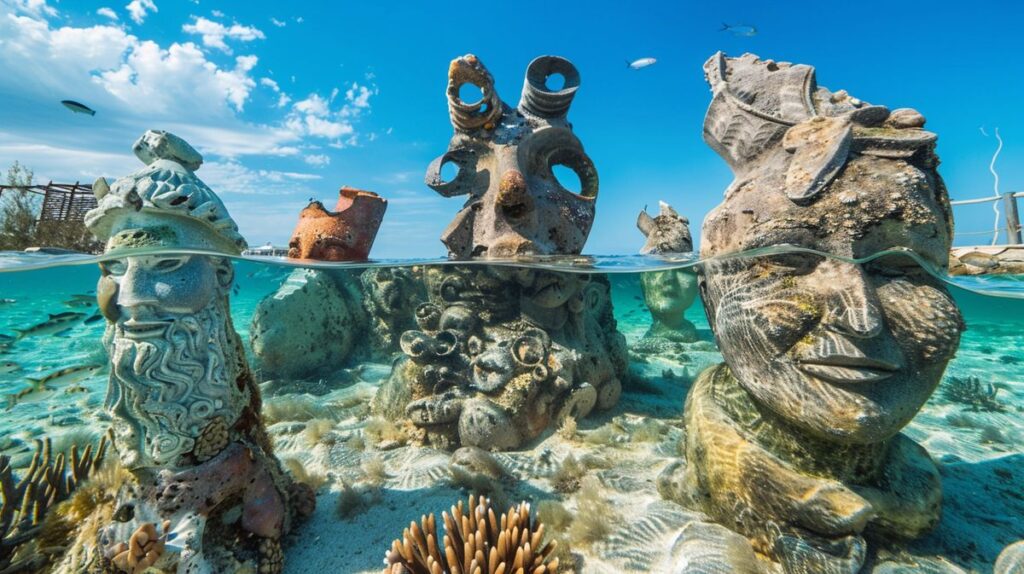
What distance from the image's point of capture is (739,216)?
137 inches

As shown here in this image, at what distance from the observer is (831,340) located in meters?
2.80

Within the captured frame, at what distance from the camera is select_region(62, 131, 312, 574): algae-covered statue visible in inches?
106

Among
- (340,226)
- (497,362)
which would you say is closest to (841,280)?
(497,362)

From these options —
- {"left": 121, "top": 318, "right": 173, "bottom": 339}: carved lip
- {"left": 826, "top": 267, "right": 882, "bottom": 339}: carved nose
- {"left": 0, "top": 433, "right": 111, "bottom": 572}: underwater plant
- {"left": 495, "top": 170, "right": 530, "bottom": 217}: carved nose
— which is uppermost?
{"left": 495, "top": 170, "right": 530, "bottom": 217}: carved nose

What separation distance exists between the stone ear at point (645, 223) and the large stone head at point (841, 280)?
4425 mm

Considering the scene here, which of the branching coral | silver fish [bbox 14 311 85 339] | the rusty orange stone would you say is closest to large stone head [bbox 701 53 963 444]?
the branching coral

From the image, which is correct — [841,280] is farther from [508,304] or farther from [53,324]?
[53,324]

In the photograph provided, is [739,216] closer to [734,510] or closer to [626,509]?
[734,510]

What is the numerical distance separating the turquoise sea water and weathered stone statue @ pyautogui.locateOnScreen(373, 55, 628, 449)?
668 mm

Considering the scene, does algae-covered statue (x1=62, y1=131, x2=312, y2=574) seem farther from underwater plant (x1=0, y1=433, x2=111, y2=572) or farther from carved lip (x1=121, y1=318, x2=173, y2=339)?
underwater plant (x1=0, y1=433, x2=111, y2=572)

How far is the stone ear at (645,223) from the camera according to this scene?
26.7 feet

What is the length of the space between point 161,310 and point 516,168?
530 centimetres

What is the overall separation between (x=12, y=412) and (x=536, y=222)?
36.0 ft

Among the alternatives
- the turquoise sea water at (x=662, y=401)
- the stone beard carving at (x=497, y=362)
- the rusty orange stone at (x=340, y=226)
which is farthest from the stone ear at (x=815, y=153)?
the rusty orange stone at (x=340, y=226)
